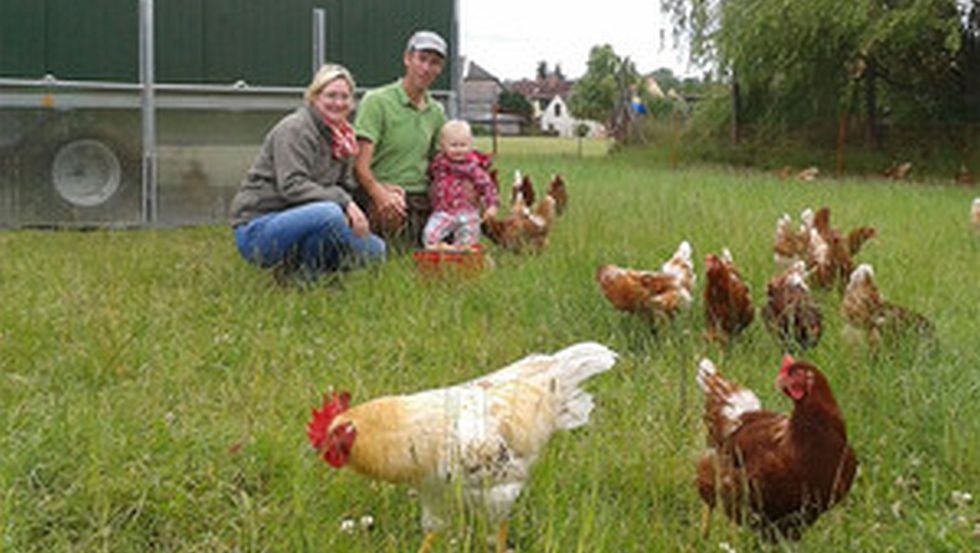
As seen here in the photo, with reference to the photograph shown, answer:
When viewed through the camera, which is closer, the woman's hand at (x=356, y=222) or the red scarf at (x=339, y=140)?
the woman's hand at (x=356, y=222)

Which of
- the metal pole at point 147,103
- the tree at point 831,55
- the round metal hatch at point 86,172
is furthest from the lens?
the tree at point 831,55

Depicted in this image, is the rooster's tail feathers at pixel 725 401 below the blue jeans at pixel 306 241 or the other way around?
below

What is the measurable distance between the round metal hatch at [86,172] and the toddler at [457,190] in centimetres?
384

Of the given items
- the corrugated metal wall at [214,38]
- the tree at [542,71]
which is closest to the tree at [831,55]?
the corrugated metal wall at [214,38]

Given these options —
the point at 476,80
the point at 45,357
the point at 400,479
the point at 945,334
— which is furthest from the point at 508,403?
the point at 476,80

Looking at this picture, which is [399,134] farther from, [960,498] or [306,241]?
[960,498]

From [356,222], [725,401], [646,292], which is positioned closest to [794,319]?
[646,292]

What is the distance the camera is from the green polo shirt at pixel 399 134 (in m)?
6.29

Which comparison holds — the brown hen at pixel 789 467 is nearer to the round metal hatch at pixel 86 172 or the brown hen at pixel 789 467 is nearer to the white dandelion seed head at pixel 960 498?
the white dandelion seed head at pixel 960 498

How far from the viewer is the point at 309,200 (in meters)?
5.62

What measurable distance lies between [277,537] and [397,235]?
4067 mm

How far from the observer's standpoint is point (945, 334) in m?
4.49

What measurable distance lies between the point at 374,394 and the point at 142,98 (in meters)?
6.32

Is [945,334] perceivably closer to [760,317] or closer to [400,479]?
[760,317]
